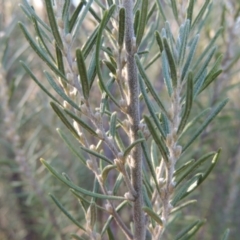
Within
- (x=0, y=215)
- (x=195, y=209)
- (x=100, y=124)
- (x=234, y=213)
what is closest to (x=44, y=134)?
(x=0, y=215)

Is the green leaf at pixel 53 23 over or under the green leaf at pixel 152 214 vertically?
over

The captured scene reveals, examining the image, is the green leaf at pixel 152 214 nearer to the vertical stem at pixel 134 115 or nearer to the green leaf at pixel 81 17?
the vertical stem at pixel 134 115

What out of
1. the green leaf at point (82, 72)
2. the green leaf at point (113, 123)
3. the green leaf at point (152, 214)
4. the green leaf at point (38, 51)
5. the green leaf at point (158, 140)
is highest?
the green leaf at point (38, 51)

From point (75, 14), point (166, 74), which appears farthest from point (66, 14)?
point (166, 74)

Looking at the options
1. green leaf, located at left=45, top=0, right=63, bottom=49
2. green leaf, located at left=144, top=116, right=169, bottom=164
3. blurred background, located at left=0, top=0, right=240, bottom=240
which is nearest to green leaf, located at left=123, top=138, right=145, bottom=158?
green leaf, located at left=144, top=116, right=169, bottom=164

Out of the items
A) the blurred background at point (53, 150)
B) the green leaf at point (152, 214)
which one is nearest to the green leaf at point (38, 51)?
the green leaf at point (152, 214)

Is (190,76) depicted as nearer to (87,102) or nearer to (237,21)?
(87,102)

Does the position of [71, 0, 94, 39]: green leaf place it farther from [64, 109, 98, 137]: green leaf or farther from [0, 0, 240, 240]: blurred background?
[0, 0, 240, 240]: blurred background

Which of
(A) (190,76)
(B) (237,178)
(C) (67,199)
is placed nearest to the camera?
(A) (190,76)
